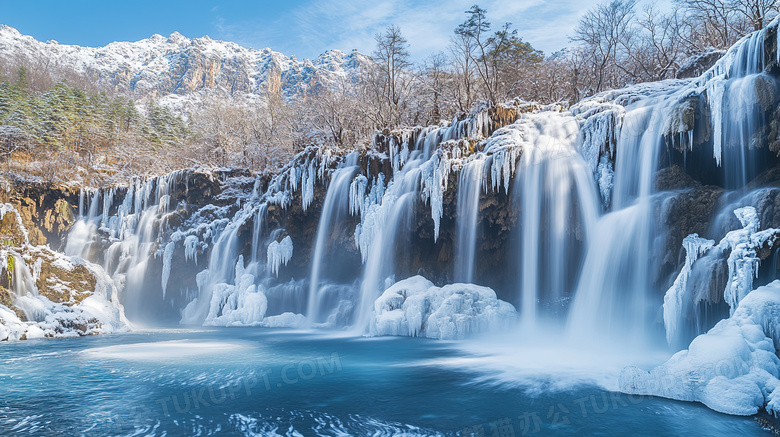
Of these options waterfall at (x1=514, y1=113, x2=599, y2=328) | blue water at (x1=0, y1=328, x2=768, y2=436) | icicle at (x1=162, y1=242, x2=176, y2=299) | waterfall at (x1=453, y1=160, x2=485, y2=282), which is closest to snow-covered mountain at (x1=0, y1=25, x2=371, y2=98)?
icicle at (x1=162, y1=242, x2=176, y2=299)

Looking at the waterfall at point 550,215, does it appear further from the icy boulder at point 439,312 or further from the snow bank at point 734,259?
the snow bank at point 734,259

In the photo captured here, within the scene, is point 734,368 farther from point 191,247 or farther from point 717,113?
point 191,247

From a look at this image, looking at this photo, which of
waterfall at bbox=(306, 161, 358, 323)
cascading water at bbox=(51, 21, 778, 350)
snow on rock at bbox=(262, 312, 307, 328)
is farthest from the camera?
waterfall at bbox=(306, 161, 358, 323)

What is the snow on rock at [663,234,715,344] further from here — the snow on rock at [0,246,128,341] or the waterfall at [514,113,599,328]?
the snow on rock at [0,246,128,341]

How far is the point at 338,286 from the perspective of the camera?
1845 centimetres

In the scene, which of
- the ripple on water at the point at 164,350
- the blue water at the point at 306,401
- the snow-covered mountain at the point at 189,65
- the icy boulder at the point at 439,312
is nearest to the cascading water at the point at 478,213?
the icy boulder at the point at 439,312

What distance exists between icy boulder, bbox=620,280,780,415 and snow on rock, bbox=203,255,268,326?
15.8 meters

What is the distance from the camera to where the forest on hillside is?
2414 centimetres

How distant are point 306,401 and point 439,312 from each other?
644 cm

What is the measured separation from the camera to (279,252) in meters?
19.7

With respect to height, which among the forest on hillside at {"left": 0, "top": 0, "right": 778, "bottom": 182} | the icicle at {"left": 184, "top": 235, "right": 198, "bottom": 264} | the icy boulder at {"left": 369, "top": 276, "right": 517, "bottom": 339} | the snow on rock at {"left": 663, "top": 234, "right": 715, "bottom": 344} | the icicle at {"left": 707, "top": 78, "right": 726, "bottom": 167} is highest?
the forest on hillside at {"left": 0, "top": 0, "right": 778, "bottom": 182}

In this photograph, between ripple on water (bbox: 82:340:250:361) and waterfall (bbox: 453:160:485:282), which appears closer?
ripple on water (bbox: 82:340:250:361)

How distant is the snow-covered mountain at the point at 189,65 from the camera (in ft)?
319

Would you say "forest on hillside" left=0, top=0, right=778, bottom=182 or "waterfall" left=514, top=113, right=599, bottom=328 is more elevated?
"forest on hillside" left=0, top=0, right=778, bottom=182
